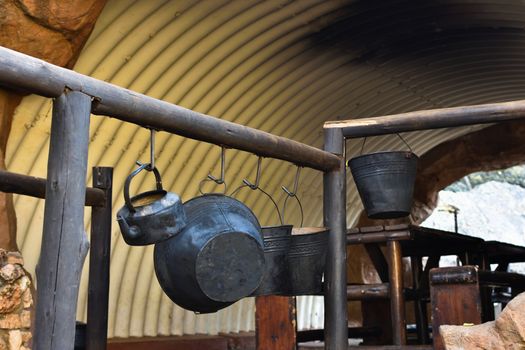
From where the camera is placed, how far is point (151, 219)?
3.15 metres

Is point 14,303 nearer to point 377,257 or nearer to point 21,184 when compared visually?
point 21,184

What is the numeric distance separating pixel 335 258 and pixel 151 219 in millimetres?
1678

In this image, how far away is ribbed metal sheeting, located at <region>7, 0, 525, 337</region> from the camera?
654 cm

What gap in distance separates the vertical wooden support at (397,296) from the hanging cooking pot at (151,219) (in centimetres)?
319

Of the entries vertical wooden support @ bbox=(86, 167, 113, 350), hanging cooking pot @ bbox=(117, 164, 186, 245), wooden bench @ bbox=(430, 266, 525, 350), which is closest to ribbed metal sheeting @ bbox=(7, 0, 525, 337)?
vertical wooden support @ bbox=(86, 167, 113, 350)

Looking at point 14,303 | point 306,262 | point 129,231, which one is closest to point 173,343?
point 14,303

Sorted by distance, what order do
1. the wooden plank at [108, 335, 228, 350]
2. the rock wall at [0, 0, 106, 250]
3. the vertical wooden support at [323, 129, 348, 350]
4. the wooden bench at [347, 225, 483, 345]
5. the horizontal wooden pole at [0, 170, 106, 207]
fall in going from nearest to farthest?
the horizontal wooden pole at [0, 170, 106, 207] → the vertical wooden support at [323, 129, 348, 350] → the rock wall at [0, 0, 106, 250] → the wooden bench at [347, 225, 483, 345] → the wooden plank at [108, 335, 228, 350]

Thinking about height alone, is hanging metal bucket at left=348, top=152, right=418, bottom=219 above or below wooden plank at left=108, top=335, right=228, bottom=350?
above

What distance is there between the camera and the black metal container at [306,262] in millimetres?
4062

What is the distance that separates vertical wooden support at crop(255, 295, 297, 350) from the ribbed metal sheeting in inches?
86.3

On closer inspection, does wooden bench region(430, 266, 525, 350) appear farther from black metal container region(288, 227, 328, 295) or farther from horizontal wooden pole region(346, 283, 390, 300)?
horizontal wooden pole region(346, 283, 390, 300)

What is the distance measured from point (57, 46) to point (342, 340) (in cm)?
322

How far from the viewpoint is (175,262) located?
3.38 metres

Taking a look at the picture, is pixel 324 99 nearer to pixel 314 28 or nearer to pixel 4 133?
pixel 314 28
